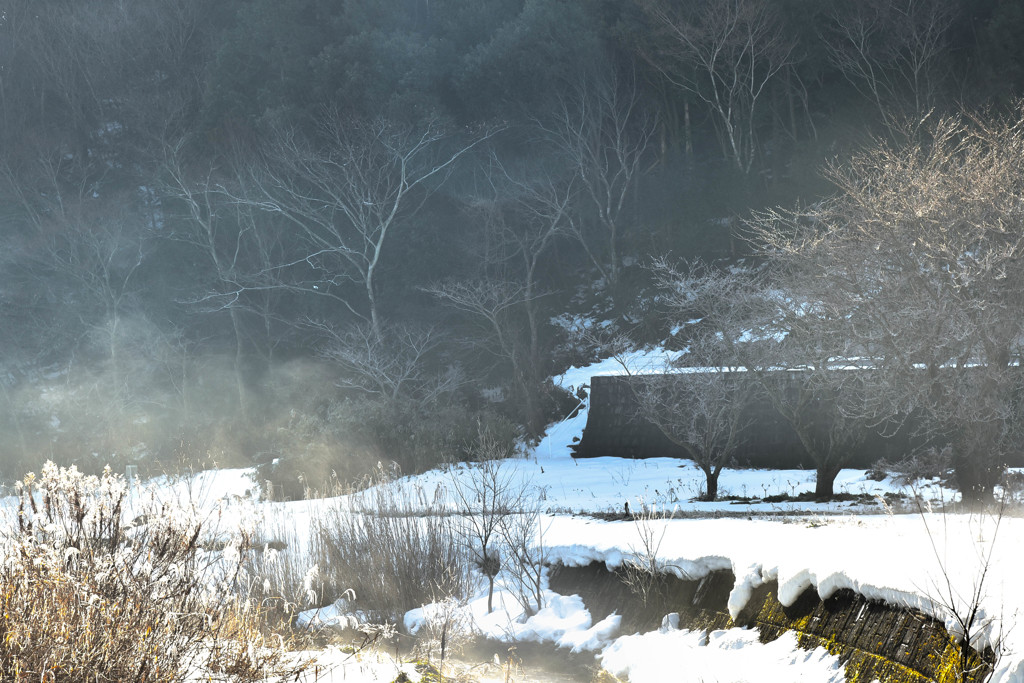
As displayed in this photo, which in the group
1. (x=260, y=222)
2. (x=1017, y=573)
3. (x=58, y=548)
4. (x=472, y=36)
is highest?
(x=472, y=36)

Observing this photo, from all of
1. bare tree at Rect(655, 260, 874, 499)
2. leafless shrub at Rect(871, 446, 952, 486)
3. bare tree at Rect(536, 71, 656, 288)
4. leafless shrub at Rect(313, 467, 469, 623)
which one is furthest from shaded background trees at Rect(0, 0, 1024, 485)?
leafless shrub at Rect(313, 467, 469, 623)

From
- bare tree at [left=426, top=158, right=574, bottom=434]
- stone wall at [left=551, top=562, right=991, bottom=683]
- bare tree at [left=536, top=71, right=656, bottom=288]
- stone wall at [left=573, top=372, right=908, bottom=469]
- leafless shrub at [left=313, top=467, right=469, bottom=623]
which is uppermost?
bare tree at [left=536, top=71, right=656, bottom=288]

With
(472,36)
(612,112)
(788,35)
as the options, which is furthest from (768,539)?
(472,36)

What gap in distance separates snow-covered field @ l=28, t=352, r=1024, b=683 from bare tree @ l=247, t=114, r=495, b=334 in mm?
17352

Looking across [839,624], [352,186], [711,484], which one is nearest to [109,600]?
[839,624]

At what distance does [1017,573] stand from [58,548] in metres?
5.88

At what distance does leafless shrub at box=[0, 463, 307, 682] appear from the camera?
512cm

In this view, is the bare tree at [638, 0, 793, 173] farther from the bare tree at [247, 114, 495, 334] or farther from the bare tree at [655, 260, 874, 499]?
the bare tree at [655, 260, 874, 499]

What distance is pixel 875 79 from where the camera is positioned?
3222 cm

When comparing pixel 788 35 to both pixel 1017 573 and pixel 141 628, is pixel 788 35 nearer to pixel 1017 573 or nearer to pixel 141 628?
pixel 1017 573

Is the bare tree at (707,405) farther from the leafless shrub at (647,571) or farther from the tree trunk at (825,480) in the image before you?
the leafless shrub at (647,571)

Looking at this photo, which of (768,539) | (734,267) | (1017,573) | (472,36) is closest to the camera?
(1017,573)

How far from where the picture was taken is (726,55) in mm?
33312

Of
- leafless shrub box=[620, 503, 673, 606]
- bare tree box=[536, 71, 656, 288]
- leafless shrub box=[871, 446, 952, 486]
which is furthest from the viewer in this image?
bare tree box=[536, 71, 656, 288]
